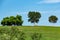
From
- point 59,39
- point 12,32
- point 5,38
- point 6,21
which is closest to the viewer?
point 5,38

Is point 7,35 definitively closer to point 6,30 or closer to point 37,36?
point 6,30

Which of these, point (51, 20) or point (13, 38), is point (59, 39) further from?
point (51, 20)

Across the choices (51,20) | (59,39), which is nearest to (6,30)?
(59,39)

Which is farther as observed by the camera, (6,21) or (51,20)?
(51,20)

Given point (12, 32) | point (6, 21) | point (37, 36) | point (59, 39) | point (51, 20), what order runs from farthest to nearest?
point (51, 20), point (6, 21), point (59, 39), point (37, 36), point (12, 32)

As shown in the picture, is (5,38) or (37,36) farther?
(37,36)

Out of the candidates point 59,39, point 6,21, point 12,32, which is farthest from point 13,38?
point 6,21

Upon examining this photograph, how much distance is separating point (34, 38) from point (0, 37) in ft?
7.29

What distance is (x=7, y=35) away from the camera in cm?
1105

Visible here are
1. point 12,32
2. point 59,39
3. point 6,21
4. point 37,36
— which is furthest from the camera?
point 6,21

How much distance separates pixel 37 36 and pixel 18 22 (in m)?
41.4

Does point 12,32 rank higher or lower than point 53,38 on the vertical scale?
higher

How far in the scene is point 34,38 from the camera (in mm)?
12641

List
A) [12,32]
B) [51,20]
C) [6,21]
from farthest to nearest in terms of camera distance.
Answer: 1. [51,20]
2. [6,21]
3. [12,32]
